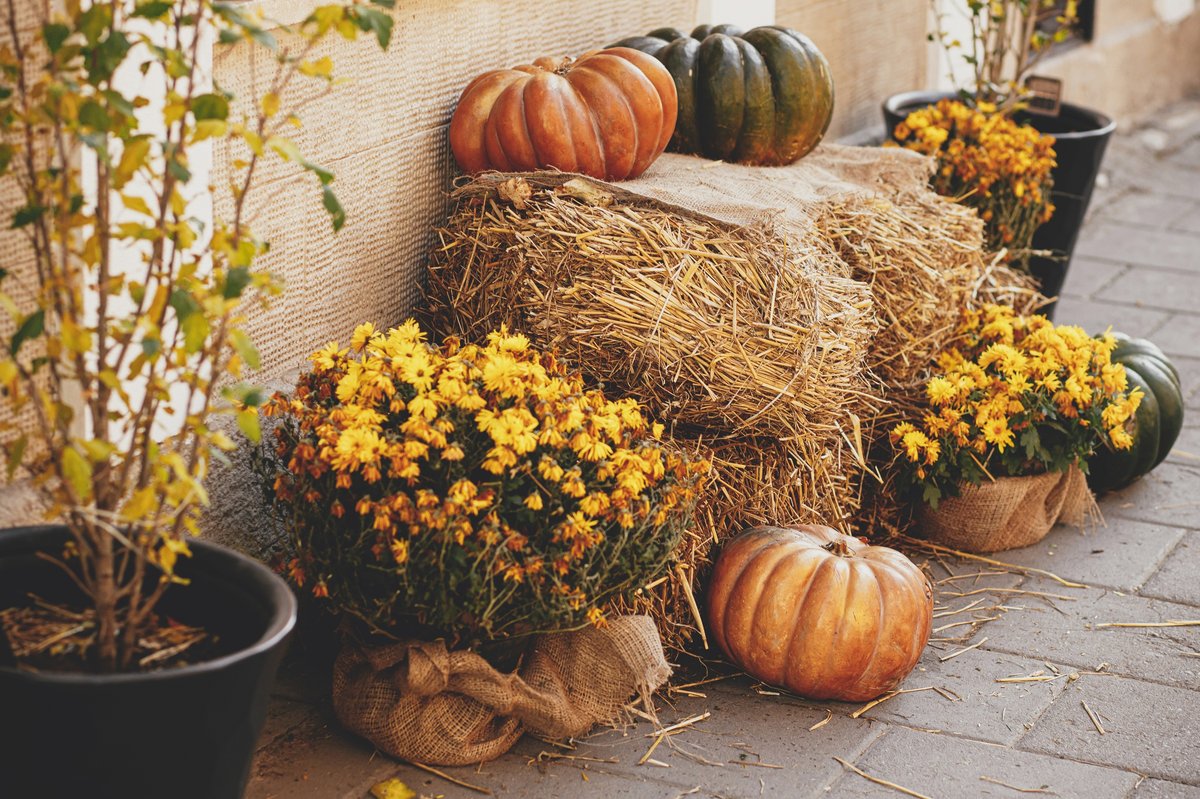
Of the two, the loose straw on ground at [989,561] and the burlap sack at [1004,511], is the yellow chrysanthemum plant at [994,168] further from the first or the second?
the loose straw on ground at [989,561]

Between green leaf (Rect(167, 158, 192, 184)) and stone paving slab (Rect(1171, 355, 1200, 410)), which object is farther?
stone paving slab (Rect(1171, 355, 1200, 410))

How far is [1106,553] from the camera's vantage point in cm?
402

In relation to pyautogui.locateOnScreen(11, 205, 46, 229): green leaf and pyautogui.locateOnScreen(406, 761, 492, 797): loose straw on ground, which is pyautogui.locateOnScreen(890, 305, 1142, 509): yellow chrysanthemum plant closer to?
pyautogui.locateOnScreen(406, 761, 492, 797): loose straw on ground

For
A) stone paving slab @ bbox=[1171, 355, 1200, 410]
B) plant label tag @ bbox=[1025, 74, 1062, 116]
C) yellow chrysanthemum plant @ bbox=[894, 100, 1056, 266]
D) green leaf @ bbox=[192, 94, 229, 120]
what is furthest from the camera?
plant label tag @ bbox=[1025, 74, 1062, 116]

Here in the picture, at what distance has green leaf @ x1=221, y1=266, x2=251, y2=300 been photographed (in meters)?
2.06

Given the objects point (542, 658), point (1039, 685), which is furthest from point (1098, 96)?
point (542, 658)

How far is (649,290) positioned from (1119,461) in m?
1.89

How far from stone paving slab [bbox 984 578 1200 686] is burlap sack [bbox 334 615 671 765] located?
1073mm

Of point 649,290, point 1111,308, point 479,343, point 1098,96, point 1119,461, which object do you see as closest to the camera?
point 649,290

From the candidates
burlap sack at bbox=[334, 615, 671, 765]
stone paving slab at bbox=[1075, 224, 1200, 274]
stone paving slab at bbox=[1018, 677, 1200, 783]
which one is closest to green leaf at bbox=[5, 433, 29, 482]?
burlap sack at bbox=[334, 615, 671, 765]

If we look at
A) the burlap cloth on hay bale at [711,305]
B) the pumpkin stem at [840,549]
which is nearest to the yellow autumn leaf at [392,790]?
the burlap cloth on hay bale at [711,305]

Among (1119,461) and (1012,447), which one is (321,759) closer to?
(1012,447)

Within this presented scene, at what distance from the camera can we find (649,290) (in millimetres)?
3242

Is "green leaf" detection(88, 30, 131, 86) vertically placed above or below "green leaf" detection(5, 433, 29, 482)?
above
